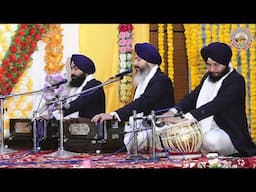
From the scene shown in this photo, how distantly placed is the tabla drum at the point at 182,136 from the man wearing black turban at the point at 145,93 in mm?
286

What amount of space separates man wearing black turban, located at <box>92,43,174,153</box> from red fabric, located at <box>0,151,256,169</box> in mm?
277

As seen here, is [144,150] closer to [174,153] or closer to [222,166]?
Result: [174,153]

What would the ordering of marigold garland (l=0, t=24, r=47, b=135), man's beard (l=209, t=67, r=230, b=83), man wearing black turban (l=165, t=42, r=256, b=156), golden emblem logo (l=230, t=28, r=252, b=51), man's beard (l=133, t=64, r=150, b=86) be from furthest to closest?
1. marigold garland (l=0, t=24, r=47, b=135)
2. man's beard (l=133, t=64, r=150, b=86)
3. golden emblem logo (l=230, t=28, r=252, b=51)
4. man's beard (l=209, t=67, r=230, b=83)
5. man wearing black turban (l=165, t=42, r=256, b=156)

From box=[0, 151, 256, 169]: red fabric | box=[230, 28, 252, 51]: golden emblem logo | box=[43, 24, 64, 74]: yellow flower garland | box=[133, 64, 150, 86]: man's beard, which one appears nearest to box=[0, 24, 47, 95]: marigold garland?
box=[43, 24, 64, 74]: yellow flower garland

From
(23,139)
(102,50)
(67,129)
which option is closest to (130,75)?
(102,50)

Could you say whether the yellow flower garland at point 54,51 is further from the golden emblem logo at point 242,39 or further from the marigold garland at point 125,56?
the golden emblem logo at point 242,39

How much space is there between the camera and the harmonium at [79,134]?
7027mm

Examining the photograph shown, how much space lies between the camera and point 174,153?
6559 mm

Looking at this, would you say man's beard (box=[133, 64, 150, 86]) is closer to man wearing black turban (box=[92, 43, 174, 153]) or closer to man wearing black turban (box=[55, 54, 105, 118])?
man wearing black turban (box=[92, 43, 174, 153])

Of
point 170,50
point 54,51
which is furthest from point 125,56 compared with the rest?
point 54,51

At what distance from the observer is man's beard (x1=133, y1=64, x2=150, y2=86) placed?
7.17m

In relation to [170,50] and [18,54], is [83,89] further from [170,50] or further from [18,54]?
[170,50]

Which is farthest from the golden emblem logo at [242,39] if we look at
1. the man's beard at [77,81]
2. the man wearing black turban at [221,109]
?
the man's beard at [77,81]

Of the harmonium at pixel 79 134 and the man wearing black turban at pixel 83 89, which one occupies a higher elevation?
the man wearing black turban at pixel 83 89
